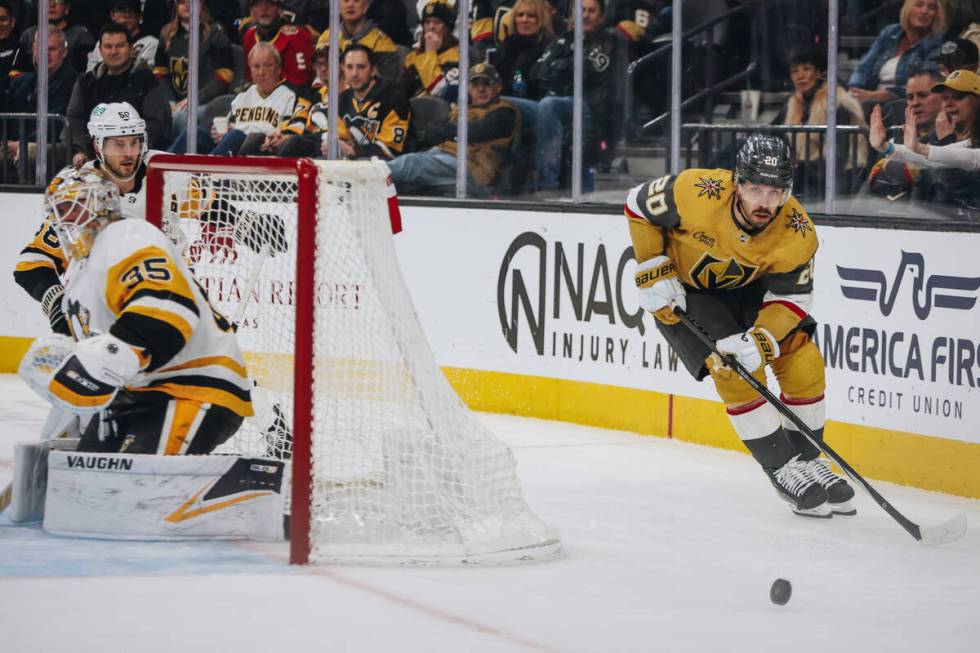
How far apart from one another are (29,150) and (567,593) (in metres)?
4.89

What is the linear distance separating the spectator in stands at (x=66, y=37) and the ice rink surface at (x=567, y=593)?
421cm

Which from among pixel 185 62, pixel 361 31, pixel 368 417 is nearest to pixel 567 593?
pixel 368 417

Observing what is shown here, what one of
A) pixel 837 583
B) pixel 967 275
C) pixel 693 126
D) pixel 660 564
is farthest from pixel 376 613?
pixel 693 126

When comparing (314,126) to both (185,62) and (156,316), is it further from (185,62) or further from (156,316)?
(156,316)

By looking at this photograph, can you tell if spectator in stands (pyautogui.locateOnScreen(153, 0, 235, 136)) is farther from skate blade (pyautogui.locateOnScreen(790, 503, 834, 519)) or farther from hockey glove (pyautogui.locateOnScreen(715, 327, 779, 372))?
skate blade (pyautogui.locateOnScreen(790, 503, 834, 519))

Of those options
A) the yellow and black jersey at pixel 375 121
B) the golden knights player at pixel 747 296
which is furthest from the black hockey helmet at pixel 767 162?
the yellow and black jersey at pixel 375 121

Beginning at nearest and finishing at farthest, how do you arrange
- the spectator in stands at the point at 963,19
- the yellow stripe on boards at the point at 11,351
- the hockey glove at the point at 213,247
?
the hockey glove at the point at 213,247, the spectator in stands at the point at 963,19, the yellow stripe on boards at the point at 11,351

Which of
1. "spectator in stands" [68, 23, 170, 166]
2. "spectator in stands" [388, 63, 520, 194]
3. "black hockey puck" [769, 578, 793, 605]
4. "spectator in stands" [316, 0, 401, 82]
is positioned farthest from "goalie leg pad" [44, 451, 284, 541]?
"spectator in stands" [68, 23, 170, 166]

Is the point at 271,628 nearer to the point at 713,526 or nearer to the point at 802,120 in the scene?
the point at 713,526

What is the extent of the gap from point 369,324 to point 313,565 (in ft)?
2.00

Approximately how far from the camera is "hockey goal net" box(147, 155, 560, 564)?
3330mm

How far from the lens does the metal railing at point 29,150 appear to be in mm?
7254

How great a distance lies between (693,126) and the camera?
5.71 meters

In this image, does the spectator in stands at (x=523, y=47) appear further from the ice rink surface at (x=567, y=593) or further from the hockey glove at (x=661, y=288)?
the ice rink surface at (x=567, y=593)
